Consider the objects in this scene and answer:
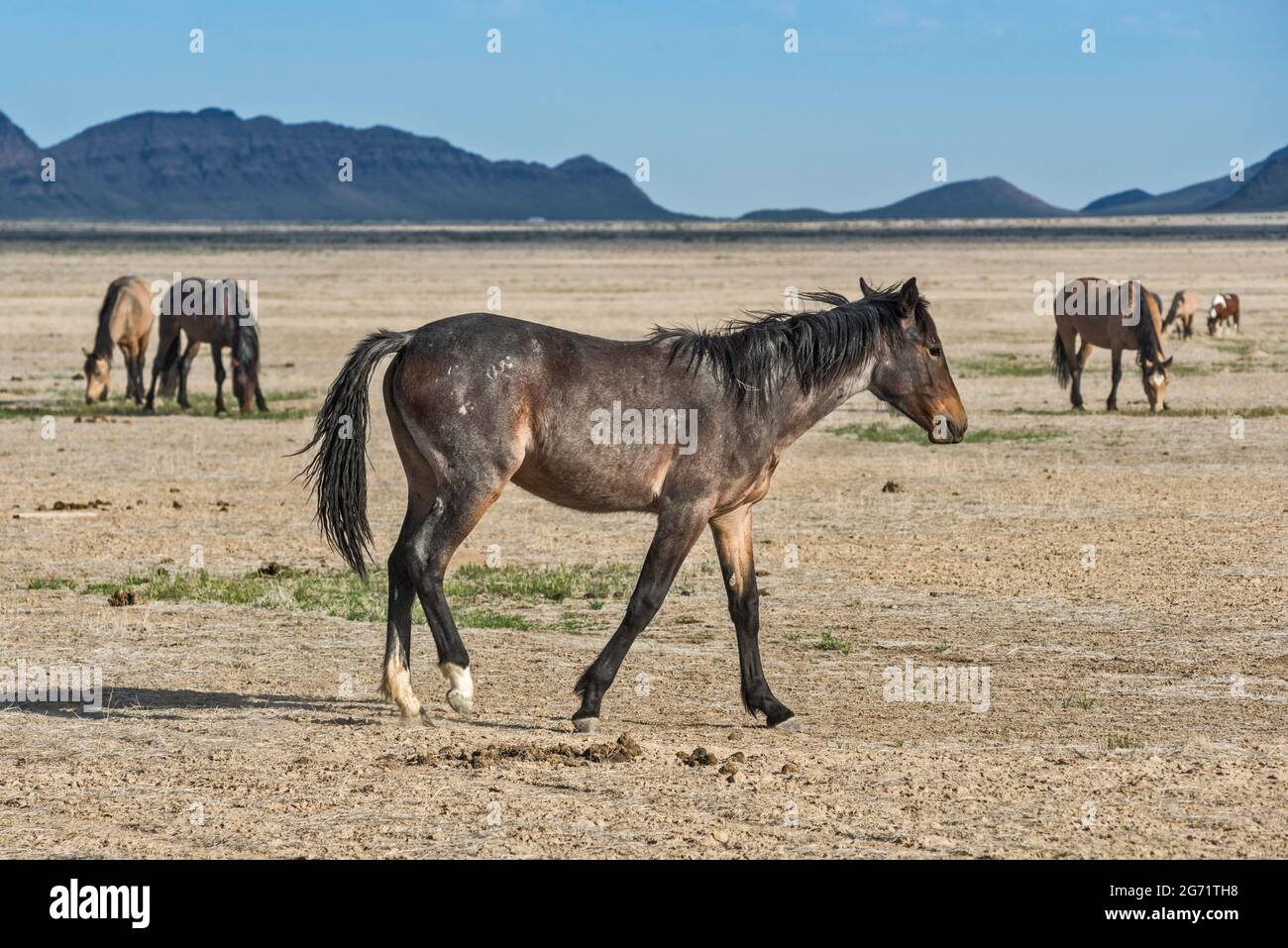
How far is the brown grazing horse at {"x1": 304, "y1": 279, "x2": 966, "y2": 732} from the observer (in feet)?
26.2

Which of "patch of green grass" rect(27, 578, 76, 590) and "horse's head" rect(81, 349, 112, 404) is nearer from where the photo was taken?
"patch of green grass" rect(27, 578, 76, 590)

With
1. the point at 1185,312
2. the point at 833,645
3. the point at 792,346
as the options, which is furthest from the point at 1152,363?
the point at 792,346

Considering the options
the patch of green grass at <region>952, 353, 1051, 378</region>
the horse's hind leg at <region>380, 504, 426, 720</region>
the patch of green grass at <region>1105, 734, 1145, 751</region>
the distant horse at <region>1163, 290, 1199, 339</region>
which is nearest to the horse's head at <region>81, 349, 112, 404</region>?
the patch of green grass at <region>952, 353, 1051, 378</region>

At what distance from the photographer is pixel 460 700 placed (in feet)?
26.2

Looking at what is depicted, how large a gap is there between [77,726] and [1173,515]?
397 inches

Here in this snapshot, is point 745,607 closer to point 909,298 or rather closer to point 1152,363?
point 909,298

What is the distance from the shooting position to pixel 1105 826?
644 centimetres

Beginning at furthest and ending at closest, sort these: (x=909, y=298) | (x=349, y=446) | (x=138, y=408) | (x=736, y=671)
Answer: (x=138, y=408) < (x=736, y=671) < (x=909, y=298) < (x=349, y=446)

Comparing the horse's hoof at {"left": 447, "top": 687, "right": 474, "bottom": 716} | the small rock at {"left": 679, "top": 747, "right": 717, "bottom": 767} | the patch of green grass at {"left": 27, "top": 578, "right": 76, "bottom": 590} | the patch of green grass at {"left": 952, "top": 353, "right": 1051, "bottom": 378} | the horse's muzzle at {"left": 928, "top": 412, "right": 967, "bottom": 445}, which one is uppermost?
the horse's muzzle at {"left": 928, "top": 412, "right": 967, "bottom": 445}

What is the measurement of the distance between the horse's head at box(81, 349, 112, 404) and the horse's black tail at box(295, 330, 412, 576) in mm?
17405

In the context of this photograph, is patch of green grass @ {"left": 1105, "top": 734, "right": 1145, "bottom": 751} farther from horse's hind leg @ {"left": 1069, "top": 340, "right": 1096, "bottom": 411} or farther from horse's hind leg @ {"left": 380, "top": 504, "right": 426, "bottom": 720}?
horse's hind leg @ {"left": 1069, "top": 340, "right": 1096, "bottom": 411}

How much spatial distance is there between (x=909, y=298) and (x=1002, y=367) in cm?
2210

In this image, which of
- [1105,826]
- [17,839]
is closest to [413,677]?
[17,839]

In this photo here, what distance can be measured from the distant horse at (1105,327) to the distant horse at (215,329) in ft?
37.5
